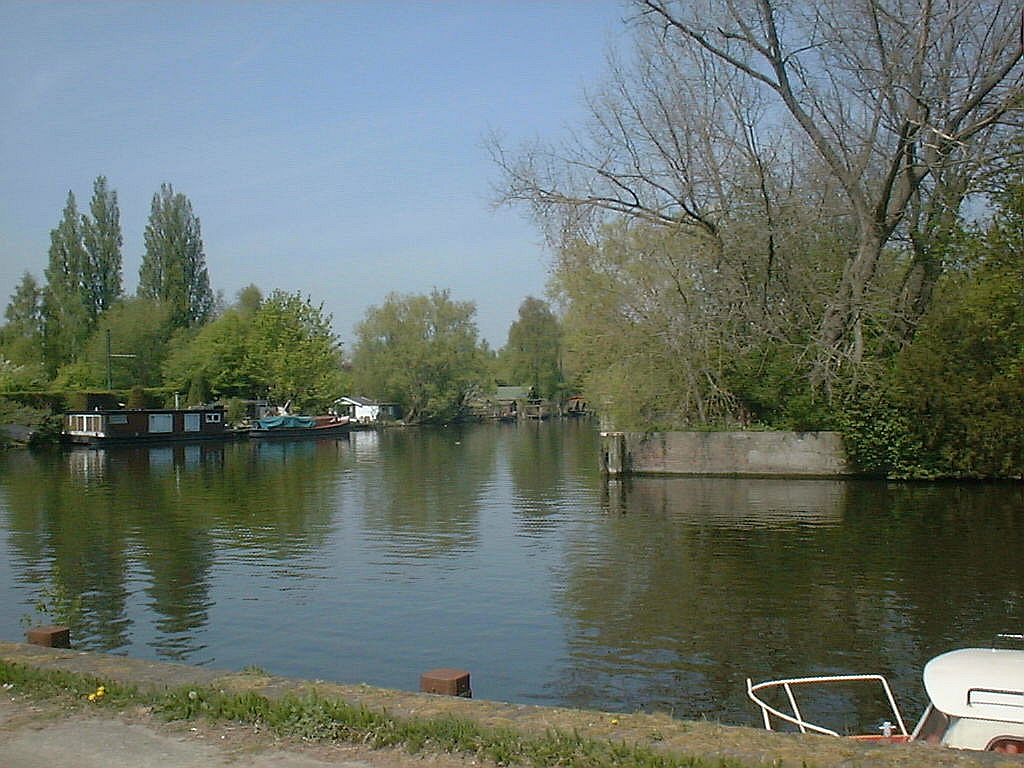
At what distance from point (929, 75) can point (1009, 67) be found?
2030 millimetres

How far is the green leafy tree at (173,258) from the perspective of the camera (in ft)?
294

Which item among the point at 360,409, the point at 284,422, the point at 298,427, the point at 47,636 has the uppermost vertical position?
the point at 360,409

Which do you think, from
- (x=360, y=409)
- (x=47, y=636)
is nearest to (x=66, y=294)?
(x=360, y=409)

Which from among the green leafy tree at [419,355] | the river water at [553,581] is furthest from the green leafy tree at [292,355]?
the river water at [553,581]

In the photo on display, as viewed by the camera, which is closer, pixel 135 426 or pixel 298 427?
pixel 135 426

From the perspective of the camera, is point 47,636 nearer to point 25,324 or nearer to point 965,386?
point 965,386

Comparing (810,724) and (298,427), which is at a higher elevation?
(298,427)

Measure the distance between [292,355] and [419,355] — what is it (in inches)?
607

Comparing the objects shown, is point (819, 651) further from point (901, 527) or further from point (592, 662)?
point (901, 527)

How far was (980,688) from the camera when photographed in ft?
20.9

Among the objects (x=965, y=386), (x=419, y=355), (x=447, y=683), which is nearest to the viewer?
(x=447, y=683)

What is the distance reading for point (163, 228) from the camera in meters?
90.2

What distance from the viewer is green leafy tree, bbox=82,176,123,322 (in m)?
86.4

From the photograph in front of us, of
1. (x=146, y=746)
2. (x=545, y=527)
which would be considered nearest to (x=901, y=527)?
(x=545, y=527)
